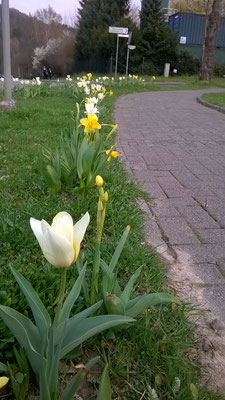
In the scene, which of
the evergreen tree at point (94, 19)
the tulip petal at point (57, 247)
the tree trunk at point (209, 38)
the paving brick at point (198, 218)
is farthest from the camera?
the evergreen tree at point (94, 19)

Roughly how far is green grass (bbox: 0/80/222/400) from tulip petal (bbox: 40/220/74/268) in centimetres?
58

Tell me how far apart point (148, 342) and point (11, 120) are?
18.4 ft

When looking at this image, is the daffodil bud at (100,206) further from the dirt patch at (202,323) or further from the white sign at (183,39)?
the white sign at (183,39)

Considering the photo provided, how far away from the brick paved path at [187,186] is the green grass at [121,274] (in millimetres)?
215

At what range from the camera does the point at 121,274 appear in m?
1.91

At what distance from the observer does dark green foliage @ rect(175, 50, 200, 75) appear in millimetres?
27861

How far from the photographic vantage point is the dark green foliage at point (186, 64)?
91.4 feet

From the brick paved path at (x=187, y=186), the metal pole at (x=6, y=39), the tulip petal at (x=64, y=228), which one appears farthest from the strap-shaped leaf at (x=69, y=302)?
the metal pole at (x=6, y=39)

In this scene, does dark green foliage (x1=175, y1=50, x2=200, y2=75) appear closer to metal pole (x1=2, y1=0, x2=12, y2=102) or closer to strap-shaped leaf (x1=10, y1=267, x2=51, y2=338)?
metal pole (x1=2, y1=0, x2=12, y2=102)

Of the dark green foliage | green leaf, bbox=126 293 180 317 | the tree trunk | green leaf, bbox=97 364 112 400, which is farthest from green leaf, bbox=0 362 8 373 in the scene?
the dark green foliage

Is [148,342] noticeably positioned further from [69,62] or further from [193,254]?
[69,62]

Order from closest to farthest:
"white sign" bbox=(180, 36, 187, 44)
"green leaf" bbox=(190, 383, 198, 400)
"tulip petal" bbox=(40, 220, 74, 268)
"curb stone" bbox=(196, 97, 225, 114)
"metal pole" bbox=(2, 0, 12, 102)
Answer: "tulip petal" bbox=(40, 220, 74, 268), "green leaf" bbox=(190, 383, 198, 400), "metal pole" bbox=(2, 0, 12, 102), "curb stone" bbox=(196, 97, 225, 114), "white sign" bbox=(180, 36, 187, 44)

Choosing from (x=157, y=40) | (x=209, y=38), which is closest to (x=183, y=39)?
(x=157, y=40)

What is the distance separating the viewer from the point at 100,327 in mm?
1140
